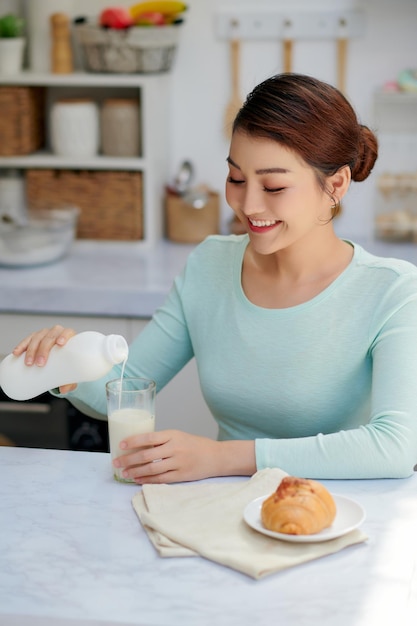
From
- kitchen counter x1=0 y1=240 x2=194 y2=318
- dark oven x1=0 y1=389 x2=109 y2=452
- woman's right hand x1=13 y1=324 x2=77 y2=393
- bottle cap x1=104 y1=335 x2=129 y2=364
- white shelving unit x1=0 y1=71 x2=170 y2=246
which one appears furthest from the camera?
white shelving unit x1=0 y1=71 x2=170 y2=246

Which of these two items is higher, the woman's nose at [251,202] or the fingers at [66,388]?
the woman's nose at [251,202]

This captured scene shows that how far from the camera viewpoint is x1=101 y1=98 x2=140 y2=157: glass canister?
9.16ft

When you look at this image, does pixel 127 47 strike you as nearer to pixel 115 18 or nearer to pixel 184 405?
pixel 115 18

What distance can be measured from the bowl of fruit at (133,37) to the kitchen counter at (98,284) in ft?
1.81

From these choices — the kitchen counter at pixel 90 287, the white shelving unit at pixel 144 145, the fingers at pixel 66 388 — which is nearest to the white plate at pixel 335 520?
the fingers at pixel 66 388

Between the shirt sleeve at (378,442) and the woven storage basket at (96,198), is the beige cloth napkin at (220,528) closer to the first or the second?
the shirt sleeve at (378,442)

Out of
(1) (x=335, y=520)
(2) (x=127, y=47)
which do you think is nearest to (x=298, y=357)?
(1) (x=335, y=520)

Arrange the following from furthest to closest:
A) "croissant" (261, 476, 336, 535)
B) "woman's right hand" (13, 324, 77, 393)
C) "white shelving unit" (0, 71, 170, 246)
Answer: "white shelving unit" (0, 71, 170, 246)
"woman's right hand" (13, 324, 77, 393)
"croissant" (261, 476, 336, 535)

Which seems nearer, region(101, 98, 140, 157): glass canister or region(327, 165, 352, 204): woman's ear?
region(327, 165, 352, 204): woman's ear

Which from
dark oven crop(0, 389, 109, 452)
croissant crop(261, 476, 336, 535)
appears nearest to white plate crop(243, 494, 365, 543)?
croissant crop(261, 476, 336, 535)

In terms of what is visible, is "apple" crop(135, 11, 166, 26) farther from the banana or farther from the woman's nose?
the woman's nose

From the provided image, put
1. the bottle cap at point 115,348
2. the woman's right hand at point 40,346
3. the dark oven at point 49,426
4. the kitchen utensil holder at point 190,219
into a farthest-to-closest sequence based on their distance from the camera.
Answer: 1. the kitchen utensil holder at point 190,219
2. the dark oven at point 49,426
3. the woman's right hand at point 40,346
4. the bottle cap at point 115,348

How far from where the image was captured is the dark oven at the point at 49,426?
104 inches

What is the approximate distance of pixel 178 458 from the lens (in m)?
1.31
